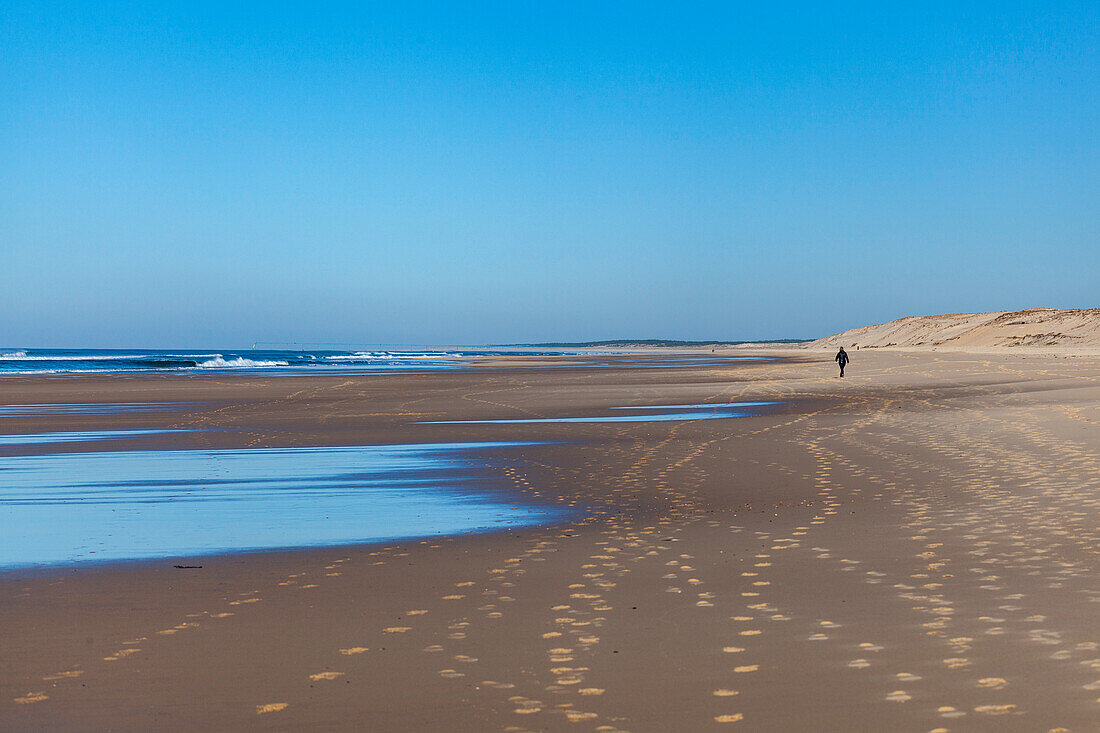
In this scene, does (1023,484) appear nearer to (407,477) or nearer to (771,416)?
(407,477)

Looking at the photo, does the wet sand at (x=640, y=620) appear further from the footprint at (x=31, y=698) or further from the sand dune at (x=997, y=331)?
the sand dune at (x=997, y=331)

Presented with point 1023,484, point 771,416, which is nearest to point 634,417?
point 771,416

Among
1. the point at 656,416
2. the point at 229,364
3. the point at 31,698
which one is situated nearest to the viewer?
the point at 31,698

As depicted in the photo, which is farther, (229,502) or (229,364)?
(229,364)

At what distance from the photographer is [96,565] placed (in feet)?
26.9

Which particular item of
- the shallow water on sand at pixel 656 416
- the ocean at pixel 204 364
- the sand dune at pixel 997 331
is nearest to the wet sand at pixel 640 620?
the shallow water on sand at pixel 656 416

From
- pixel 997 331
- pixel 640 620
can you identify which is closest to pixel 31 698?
pixel 640 620

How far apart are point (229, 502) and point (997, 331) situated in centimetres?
10787

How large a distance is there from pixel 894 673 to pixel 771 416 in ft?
60.9

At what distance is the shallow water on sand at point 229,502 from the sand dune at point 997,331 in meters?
73.5

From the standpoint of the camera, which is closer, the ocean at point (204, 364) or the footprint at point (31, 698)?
the footprint at point (31, 698)

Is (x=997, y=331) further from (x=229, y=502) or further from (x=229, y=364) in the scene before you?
(x=229, y=502)

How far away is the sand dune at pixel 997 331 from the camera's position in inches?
3423

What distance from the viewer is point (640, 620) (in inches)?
249
